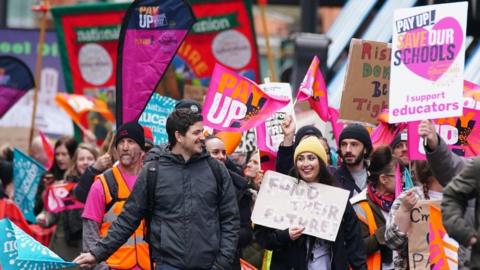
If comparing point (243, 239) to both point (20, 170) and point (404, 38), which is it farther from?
point (20, 170)

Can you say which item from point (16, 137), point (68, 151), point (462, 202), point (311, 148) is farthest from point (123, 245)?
point (16, 137)

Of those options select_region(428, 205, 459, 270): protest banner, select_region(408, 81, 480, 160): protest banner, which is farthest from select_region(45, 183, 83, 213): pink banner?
select_region(428, 205, 459, 270): protest banner

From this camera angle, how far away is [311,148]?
386 inches

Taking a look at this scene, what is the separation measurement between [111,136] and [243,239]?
2408 millimetres

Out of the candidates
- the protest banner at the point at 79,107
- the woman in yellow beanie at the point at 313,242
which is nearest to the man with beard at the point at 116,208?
the woman in yellow beanie at the point at 313,242

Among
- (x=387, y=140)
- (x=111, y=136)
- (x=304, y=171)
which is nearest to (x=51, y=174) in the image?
(x=111, y=136)

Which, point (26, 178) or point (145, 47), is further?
point (26, 178)

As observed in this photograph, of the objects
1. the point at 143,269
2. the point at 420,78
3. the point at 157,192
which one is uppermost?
the point at 420,78

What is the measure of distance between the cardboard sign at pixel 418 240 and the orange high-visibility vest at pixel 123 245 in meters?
1.85

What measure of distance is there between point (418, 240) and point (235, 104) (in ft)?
7.29

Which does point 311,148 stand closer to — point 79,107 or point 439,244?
point 439,244

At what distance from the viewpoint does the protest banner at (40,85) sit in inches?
784

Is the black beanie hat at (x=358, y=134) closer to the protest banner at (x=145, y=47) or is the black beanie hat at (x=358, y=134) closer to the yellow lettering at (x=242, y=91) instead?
the yellow lettering at (x=242, y=91)

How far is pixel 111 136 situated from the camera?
12406 millimetres
